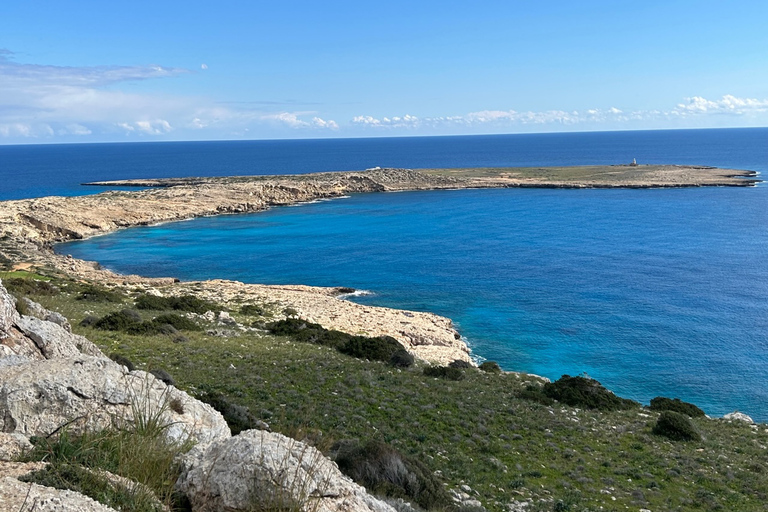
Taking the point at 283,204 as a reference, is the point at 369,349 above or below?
below

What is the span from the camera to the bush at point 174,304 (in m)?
31.6

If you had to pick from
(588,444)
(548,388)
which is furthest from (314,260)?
(588,444)

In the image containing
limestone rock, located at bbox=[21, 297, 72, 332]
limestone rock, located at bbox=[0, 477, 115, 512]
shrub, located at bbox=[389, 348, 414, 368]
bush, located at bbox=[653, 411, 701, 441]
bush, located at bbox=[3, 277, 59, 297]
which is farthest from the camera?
bush, located at bbox=[3, 277, 59, 297]

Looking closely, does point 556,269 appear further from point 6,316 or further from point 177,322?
point 6,316

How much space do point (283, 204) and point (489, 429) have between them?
9387cm

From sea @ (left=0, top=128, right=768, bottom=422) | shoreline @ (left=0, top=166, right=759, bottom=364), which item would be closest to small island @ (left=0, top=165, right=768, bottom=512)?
shoreline @ (left=0, top=166, right=759, bottom=364)

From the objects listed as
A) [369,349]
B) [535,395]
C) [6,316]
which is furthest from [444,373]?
[6,316]

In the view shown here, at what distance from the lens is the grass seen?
1334 centimetres

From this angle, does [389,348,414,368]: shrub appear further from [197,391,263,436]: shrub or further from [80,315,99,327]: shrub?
[80,315,99,327]: shrub

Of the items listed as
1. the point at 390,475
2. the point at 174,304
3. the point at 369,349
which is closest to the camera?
the point at 390,475

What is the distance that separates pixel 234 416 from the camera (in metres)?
12.9

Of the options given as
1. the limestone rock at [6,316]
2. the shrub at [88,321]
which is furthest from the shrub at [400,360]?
the limestone rock at [6,316]

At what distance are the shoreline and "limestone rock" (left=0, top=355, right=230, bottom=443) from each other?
70.5 ft

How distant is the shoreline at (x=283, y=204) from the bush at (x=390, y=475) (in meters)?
18.2
